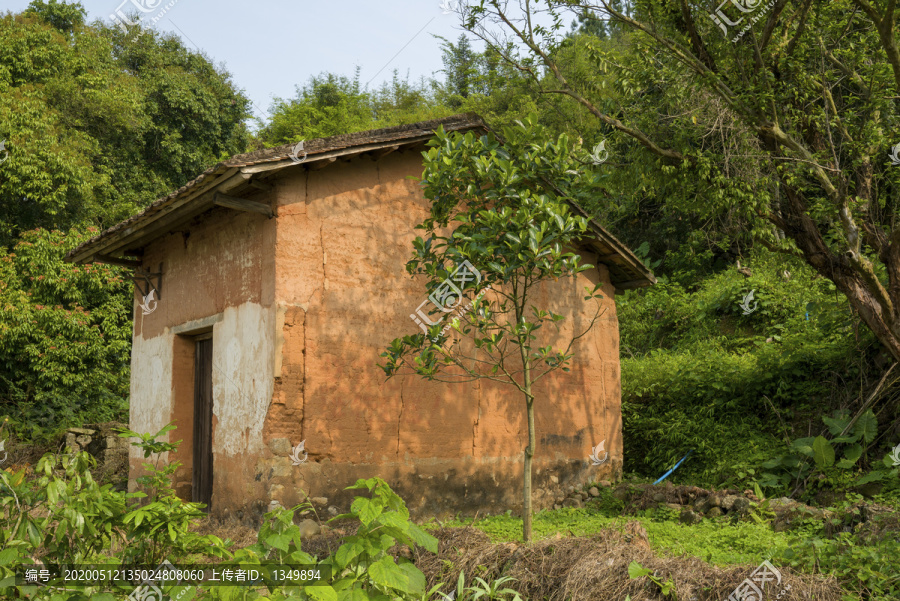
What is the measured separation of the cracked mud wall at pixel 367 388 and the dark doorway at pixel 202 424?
1635mm

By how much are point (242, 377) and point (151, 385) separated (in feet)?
7.92

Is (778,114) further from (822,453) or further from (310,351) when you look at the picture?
(310,351)

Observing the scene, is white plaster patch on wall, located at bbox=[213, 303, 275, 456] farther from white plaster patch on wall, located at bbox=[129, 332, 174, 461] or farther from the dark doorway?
white plaster patch on wall, located at bbox=[129, 332, 174, 461]

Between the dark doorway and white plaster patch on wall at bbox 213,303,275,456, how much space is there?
26.1 inches

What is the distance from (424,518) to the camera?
7.71 metres

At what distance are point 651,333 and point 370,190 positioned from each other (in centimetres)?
1105

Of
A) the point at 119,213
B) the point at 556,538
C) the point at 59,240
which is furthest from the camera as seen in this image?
the point at 119,213

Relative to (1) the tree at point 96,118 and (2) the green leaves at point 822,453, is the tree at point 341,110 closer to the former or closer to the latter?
(1) the tree at point 96,118

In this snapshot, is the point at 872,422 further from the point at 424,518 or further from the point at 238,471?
the point at 238,471

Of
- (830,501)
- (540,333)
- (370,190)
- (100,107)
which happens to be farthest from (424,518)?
(100,107)

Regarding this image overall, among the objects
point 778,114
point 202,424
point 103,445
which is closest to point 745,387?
point 778,114

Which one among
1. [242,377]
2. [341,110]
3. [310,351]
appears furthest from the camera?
[341,110]

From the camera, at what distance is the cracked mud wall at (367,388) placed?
7059mm

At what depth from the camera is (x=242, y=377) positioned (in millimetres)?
Result: 7324
